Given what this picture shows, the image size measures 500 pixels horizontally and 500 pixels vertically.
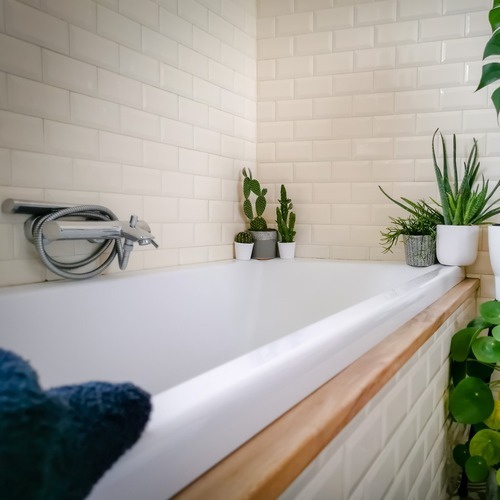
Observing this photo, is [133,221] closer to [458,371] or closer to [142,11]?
[142,11]

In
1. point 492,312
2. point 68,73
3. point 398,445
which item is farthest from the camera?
point 492,312

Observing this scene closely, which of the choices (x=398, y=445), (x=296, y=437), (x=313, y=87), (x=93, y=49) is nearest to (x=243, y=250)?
(x=313, y=87)

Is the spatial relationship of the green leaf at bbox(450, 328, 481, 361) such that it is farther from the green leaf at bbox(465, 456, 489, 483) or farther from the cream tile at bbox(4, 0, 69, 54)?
the cream tile at bbox(4, 0, 69, 54)

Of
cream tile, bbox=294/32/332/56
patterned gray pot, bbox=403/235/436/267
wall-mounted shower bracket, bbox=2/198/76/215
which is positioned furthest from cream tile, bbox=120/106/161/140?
patterned gray pot, bbox=403/235/436/267

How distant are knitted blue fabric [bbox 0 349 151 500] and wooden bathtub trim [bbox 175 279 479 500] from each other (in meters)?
0.11

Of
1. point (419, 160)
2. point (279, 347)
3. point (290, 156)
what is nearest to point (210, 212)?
point (290, 156)

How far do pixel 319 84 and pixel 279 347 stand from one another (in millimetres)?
1815

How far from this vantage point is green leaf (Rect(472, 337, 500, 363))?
150 centimetres

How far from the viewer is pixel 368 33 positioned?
220cm

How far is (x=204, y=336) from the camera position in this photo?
1.78 metres

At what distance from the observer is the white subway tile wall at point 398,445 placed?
725mm

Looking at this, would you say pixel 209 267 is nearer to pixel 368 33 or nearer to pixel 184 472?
pixel 368 33

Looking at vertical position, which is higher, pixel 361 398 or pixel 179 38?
pixel 179 38

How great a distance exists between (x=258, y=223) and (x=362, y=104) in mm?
695
